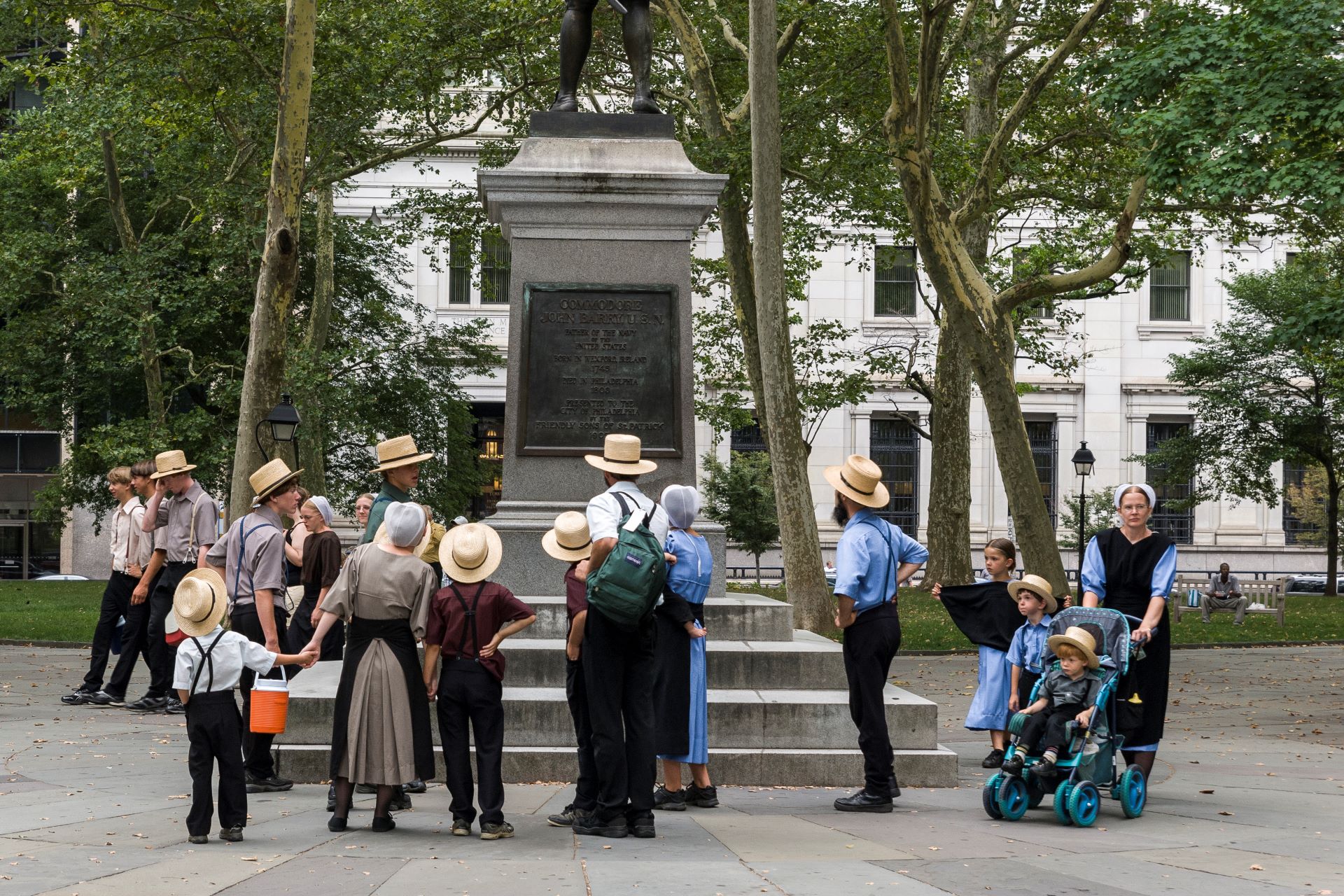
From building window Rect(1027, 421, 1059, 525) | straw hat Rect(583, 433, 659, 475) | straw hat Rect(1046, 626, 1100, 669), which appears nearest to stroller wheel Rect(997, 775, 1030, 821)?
straw hat Rect(1046, 626, 1100, 669)

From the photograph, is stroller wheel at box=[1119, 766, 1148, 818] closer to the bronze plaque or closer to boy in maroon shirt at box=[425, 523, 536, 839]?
boy in maroon shirt at box=[425, 523, 536, 839]

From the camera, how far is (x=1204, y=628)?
2872 centimetres

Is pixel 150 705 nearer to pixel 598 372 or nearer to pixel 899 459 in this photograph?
pixel 598 372

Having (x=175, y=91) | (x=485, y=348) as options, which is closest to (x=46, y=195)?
(x=485, y=348)

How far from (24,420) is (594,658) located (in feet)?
150

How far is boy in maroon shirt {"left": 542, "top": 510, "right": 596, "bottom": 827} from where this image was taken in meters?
8.50

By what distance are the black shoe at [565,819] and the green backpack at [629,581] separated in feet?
3.56

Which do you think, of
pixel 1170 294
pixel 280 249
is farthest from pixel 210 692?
pixel 1170 294

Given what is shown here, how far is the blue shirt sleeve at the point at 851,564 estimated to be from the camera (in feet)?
29.7

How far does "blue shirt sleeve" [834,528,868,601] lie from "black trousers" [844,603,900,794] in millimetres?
205

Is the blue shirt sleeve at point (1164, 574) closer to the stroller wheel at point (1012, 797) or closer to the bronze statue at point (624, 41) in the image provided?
the stroller wheel at point (1012, 797)

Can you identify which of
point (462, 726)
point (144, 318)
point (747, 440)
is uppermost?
point (144, 318)

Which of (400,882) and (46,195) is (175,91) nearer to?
(46,195)

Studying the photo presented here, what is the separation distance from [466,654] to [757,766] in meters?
2.69
